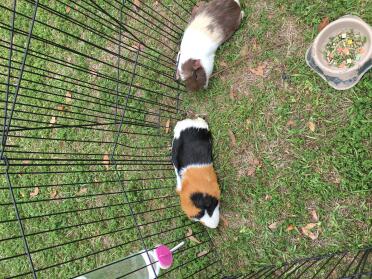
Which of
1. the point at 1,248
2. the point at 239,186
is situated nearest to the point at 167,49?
the point at 239,186

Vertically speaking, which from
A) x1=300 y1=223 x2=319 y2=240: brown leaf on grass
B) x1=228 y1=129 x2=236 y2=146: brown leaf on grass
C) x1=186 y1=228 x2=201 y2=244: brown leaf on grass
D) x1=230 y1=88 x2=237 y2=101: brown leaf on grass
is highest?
x1=230 y1=88 x2=237 y2=101: brown leaf on grass

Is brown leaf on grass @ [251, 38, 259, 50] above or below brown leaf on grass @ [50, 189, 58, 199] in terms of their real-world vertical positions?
above

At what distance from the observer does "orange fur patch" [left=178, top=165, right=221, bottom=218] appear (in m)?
3.66

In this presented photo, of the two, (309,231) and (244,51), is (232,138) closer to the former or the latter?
(244,51)

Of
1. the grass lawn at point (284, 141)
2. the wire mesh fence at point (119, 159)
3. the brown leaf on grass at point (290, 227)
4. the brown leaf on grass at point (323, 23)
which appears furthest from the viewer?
the wire mesh fence at point (119, 159)

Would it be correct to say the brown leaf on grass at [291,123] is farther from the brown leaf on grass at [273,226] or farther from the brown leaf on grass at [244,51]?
the brown leaf on grass at [273,226]

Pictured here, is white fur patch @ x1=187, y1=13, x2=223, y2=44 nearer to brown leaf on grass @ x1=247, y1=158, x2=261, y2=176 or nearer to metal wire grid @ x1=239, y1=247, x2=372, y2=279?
brown leaf on grass @ x1=247, y1=158, x2=261, y2=176

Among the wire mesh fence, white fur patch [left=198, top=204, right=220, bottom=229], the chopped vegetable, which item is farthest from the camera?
the wire mesh fence

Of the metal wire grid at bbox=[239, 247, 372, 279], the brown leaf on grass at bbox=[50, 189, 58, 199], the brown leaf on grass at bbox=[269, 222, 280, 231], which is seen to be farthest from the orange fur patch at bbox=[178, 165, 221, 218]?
the brown leaf on grass at bbox=[50, 189, 58, 199]

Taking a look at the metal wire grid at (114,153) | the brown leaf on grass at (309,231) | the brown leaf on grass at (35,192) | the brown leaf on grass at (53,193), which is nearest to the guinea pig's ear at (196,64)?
the metal wire grid at (114,153)

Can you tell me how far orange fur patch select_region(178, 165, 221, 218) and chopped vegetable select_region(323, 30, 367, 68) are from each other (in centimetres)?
155

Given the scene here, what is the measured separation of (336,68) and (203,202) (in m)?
1.71

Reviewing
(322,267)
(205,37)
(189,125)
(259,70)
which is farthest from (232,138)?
(322,267)

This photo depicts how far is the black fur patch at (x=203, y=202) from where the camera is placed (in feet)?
11.9
